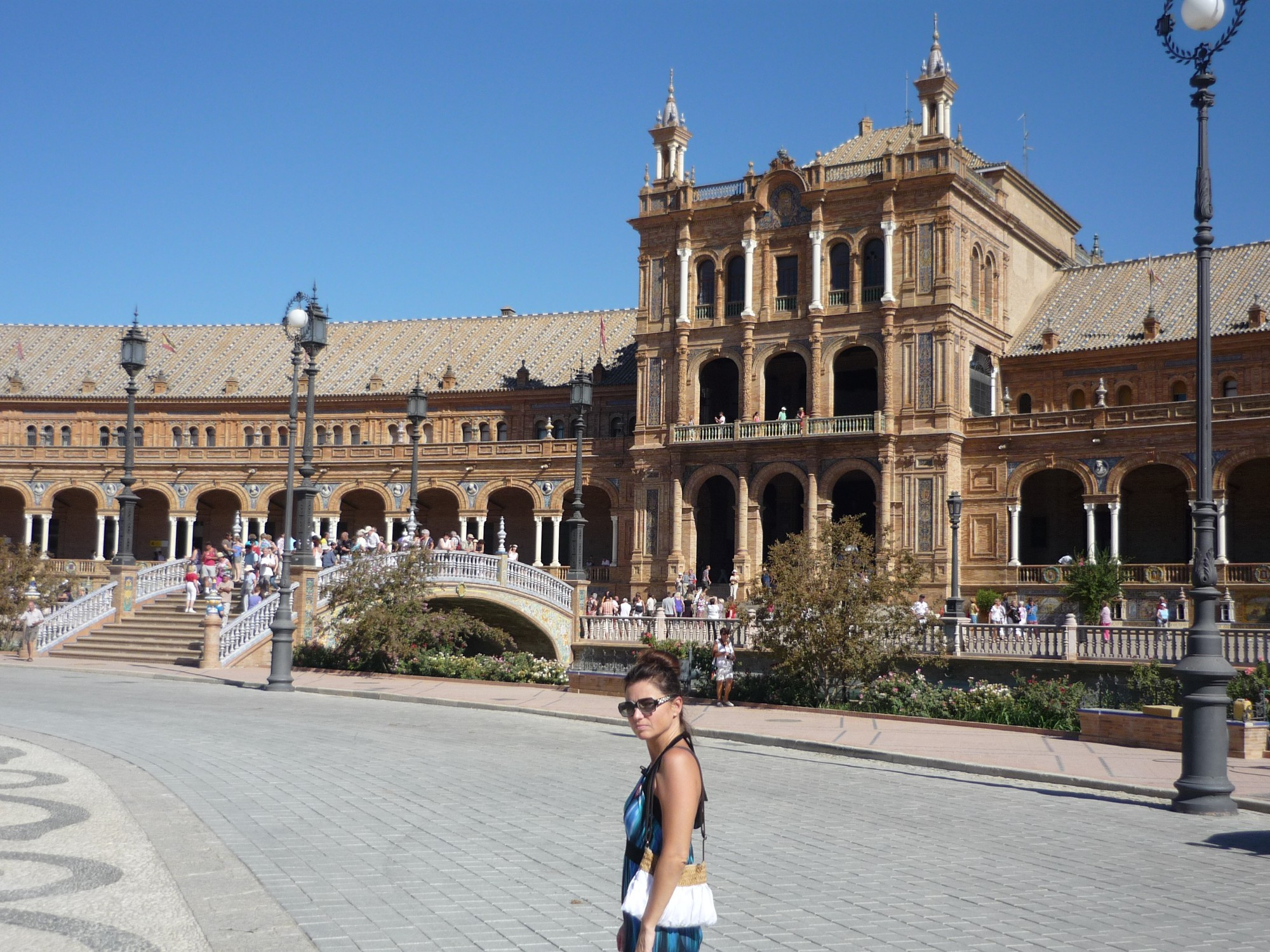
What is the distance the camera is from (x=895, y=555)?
82.0 ft

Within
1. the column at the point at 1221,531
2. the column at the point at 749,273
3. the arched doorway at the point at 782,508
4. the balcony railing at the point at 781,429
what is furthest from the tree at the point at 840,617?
the column at the point at 749,273

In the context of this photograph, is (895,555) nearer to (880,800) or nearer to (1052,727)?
(1052,727)

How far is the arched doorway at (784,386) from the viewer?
51969 mm

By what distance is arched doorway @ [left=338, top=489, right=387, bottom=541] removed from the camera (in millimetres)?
62719

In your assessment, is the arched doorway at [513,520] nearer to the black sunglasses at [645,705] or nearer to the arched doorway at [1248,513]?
the arched doorway at [1248,513]

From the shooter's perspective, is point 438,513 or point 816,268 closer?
point 816,268

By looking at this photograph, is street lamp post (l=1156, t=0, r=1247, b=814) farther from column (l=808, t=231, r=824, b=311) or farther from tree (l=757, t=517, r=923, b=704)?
column (l=808, t=231, r=824, b=311)

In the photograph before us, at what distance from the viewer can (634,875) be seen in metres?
4.96

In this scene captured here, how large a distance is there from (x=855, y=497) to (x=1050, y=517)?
A: 708 centimetres

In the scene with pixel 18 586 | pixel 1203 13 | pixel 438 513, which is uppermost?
pixel 1203 13

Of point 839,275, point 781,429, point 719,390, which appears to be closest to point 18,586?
point 781,429

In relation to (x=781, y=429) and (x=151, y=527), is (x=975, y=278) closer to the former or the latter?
(x=781, y=429)

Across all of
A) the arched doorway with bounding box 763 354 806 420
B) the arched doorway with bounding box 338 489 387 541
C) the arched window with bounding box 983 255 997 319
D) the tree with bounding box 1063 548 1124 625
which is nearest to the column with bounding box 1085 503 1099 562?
the tree with bounding box 1063 548 1124 625

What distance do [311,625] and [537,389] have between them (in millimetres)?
30549
